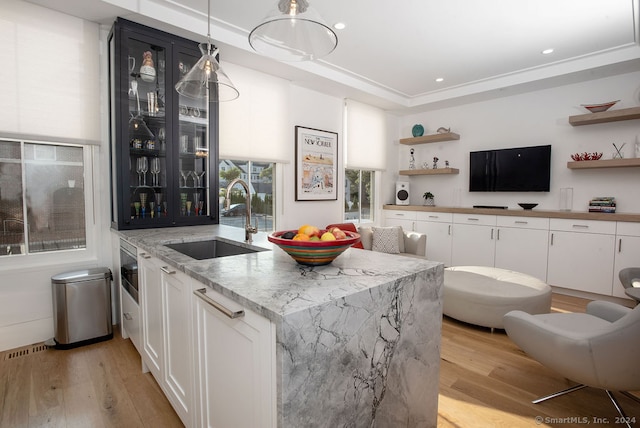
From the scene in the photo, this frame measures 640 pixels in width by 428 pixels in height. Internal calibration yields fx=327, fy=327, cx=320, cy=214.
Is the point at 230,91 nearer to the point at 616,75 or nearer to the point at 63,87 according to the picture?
the point at 63,87

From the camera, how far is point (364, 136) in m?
5.22

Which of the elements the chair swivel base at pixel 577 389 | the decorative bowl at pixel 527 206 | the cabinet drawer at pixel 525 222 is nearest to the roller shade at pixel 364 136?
the cabinet drawer at pixel 525 222

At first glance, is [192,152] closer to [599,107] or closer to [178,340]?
[178,340]

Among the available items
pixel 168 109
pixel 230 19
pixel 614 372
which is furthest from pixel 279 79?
pixel 614 372

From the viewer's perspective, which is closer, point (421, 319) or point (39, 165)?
point (421, 319)

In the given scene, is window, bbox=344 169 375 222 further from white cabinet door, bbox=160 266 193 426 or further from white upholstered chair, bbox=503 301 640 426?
white cabinet door, bbox=160 266 193 426

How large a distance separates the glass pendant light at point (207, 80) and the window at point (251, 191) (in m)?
1.41

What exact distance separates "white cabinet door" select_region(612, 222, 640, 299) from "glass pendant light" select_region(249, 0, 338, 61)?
151 inches

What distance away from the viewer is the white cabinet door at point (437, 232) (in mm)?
4914

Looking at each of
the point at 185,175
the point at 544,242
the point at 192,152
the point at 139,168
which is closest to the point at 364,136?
the point at 544,242

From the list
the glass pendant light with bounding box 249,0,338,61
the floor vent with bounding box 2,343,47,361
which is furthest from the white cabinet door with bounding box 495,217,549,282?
the floor vent with bounding box 2,343,47,361

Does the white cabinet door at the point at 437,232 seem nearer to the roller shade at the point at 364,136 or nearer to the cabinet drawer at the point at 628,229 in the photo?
the roller shade at the point at 364,136

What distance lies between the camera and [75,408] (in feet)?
6.14

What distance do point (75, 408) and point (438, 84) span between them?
512 centimetres
